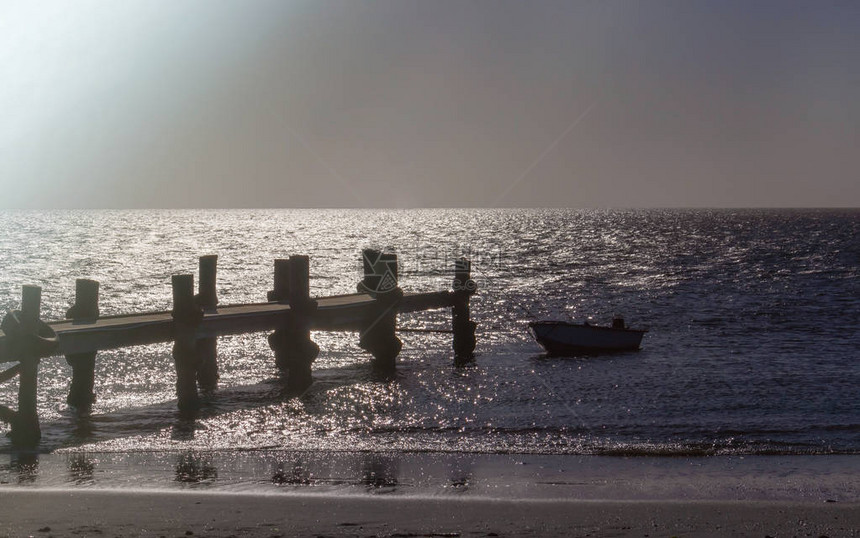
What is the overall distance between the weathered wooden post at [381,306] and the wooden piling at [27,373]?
1002cm

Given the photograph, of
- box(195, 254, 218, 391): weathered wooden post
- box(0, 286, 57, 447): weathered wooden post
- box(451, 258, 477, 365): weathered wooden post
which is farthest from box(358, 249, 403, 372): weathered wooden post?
box(0, 286, 57, 447): weathered wooden post

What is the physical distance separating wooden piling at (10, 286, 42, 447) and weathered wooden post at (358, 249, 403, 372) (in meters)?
10.0

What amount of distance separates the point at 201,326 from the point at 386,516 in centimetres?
908

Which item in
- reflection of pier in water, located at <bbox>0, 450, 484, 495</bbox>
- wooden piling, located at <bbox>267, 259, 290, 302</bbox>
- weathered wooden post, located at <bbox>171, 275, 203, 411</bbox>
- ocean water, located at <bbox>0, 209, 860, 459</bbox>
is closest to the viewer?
reflection of pier in water, located at <bbox>0, 450, 484, 495</bbox>

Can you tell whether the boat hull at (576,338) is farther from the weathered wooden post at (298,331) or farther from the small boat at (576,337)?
the weathered wooden post at (298,331)

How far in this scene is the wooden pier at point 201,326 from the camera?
15.7 meters

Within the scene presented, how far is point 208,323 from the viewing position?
19344 mm

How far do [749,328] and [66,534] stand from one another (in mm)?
35504

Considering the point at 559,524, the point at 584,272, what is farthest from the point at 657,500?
the point at 584,272

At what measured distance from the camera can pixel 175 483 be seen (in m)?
13.3

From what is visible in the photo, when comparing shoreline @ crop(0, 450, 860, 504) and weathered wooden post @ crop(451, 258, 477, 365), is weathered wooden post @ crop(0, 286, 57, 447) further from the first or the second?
weathered wooden post @ crop(451, 258, 477, 365)

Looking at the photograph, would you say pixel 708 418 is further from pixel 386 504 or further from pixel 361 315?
pixel 386 504

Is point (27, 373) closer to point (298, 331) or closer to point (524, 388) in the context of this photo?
point (298, 331)

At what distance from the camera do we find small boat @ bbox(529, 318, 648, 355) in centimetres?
3123
